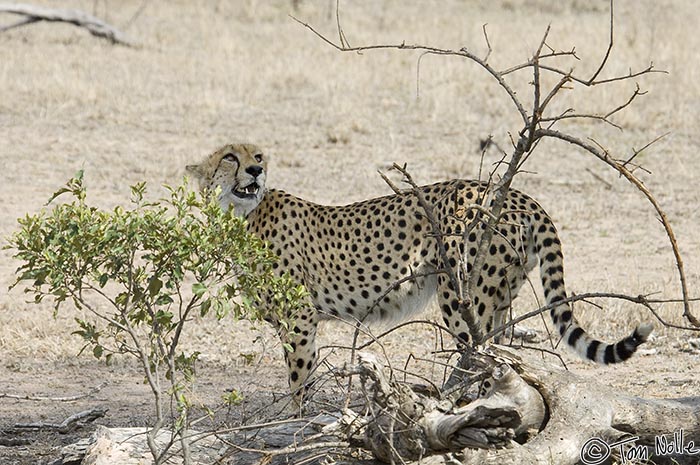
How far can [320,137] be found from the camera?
1090cm

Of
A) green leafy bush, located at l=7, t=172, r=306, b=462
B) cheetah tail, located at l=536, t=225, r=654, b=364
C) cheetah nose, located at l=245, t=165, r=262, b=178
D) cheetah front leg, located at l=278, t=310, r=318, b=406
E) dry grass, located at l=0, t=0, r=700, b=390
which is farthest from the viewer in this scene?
dry grass, located at l=0, t=0, r=700, b=390

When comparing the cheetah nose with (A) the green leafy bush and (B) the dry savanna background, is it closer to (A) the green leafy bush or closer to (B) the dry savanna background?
(B) the dry savanna background

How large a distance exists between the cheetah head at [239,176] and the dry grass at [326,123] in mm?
978

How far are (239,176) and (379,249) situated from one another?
784 mm

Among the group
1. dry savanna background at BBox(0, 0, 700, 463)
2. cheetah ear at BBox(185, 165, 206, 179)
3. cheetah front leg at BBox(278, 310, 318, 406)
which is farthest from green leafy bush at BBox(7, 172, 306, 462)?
cheetah ear at BBox(185, 165, 206, 179)

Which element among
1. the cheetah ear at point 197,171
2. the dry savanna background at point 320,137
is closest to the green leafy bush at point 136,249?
the dry savanna background at point 320,137

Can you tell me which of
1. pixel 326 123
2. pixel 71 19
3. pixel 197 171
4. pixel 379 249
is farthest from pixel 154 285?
pixel 71 19

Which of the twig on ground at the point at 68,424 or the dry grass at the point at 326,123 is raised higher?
the dry grass at the point at 326,123

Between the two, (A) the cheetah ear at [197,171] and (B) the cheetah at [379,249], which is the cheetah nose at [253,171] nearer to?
(B) the cheetah at [379,249]

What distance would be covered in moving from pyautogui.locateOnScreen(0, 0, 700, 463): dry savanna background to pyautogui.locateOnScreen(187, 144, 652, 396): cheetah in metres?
0.47

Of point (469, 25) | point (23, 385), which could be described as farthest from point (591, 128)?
point (23, 385)

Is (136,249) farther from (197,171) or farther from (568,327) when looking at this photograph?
(197,171)

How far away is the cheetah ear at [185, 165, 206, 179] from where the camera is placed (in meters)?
5.99

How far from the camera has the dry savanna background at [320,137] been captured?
6.27m
